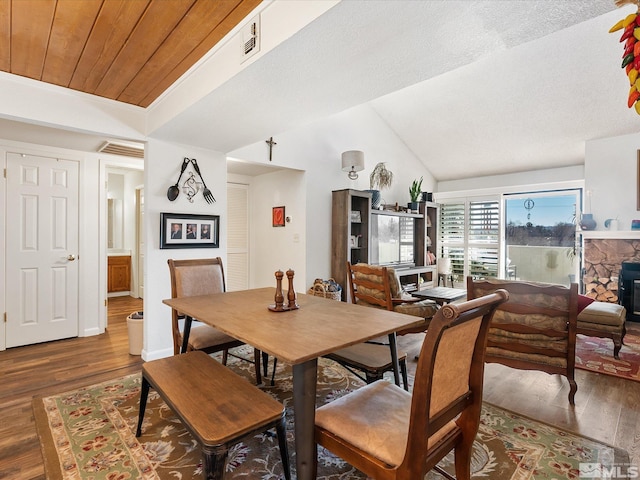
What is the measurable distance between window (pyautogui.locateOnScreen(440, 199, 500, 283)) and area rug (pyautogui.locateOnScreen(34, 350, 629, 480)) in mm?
4566

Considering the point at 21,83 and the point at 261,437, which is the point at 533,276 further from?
the point at 21,83

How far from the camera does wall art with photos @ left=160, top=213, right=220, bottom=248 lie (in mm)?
3207

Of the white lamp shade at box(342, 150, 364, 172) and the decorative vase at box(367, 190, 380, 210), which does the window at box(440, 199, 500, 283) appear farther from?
the white lamp shade at box(342, 150, 364, 172)

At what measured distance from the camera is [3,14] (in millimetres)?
1748

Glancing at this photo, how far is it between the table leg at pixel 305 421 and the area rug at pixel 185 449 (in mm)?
451

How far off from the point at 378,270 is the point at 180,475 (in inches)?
78.7

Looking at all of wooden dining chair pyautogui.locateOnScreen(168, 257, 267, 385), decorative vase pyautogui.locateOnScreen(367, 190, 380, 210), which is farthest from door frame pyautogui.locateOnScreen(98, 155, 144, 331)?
decorative vase pyautogui.locateOnScreen(367, 190, 380, 210)

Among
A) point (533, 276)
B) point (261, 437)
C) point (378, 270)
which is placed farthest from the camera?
point (533, 276)

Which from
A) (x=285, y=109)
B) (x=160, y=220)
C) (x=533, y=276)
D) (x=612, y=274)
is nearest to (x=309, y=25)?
(x=285, y=109)

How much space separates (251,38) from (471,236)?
599cm

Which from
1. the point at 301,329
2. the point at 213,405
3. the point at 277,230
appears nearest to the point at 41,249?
the point at 277,230

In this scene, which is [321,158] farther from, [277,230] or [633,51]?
[633,51]

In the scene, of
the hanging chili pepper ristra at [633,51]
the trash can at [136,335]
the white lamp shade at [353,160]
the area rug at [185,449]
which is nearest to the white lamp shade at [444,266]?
the white lamp shade at [353,160]

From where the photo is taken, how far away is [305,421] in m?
1.30
